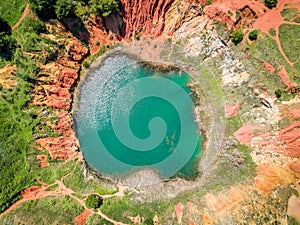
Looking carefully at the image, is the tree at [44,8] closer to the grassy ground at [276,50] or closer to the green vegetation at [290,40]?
the grassy ground at [276,50]

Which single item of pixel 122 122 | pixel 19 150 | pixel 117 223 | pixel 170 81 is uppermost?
pixel 170 81

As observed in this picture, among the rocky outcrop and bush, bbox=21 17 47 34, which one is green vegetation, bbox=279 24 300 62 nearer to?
bush, bbox=21 17 47 34

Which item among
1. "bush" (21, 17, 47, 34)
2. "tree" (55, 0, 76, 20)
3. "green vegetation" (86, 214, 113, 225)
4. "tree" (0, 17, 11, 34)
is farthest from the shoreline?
"tree" (0, 17, 11, 34)

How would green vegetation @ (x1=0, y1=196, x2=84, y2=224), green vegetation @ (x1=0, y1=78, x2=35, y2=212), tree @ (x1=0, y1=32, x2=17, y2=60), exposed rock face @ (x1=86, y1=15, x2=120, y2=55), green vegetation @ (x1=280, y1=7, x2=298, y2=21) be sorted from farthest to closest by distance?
exposed rock face @ (x1=86, y1=15, x2=120, y2=55), green vegetation @ (x1=280, y1=7, x2=298, y2=21), tree @ (x1=0, y1=32, x2=17, y2=60), green vegetation @ (x1=0, y1=78, x2=35, y2=212), green vegetation @ (x1=0, y1=196, x2=84, y2=224)

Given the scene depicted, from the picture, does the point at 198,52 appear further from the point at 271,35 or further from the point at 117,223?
the point at 117,223

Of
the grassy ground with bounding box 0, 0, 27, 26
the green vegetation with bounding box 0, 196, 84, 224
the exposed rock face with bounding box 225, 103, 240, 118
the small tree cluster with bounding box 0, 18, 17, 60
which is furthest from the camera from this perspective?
the exposed rock face with bounding box 225, 103, 240, 118

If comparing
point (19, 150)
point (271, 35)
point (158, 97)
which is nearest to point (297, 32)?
point (271, 35)

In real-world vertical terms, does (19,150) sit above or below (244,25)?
below
